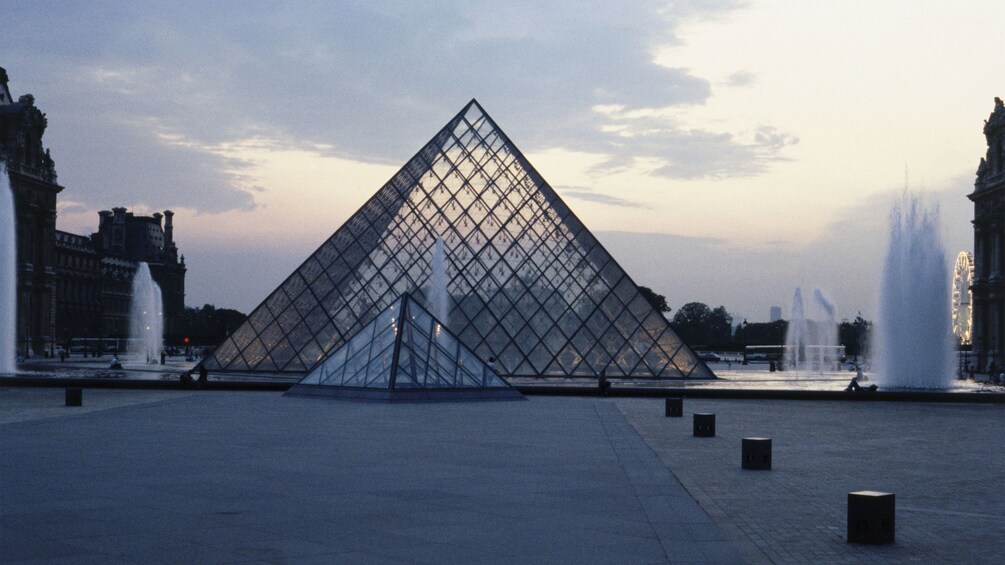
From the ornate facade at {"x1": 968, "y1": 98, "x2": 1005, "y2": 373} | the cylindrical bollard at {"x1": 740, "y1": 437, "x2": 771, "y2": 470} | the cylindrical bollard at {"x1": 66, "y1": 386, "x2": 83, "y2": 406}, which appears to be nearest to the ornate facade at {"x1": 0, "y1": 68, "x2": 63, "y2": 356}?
the cylindrical bollard at {"x1": 66, "y1": 386, "x2": 83, "y2": 406}

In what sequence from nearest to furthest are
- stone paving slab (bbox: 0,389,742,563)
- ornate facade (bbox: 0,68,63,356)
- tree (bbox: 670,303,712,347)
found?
stone paving slab (bbox: 0,389,742,563)
ornate facade (bbox: 0,68,63,356)
tree (bbox: 670,303,712,347)

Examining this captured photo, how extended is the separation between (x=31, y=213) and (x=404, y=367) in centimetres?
5838

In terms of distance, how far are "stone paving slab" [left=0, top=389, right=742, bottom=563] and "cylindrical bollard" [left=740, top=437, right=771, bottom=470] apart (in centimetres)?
102

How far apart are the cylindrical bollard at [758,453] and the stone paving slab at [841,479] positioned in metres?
0.20

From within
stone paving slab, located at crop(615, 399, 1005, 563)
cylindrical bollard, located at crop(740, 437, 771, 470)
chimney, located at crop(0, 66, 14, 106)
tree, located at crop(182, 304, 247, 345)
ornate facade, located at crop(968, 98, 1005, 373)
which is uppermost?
chimney, located at crop(0, 66, 14, 106)

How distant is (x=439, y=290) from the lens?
38406 millimetres

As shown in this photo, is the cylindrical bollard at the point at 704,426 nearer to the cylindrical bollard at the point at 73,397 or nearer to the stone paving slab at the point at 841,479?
the stone paving slab at the point at 841,479

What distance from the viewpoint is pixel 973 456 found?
→ 14.5 meters

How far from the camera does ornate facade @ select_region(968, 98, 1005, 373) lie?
65500 millimetres

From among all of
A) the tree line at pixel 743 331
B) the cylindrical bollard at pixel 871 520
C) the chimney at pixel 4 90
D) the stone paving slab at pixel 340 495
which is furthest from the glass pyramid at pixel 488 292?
the tree line at pixel 743 331

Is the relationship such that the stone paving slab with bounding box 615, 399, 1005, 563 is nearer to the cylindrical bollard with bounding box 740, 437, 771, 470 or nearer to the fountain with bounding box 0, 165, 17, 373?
the cylindrical bollard with bounding box 740, 437, 771, 470

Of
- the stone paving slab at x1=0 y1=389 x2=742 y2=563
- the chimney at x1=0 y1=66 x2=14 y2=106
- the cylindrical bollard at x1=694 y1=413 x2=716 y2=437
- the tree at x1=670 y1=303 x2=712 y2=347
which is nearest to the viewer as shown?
the stone paving slab at x1=0 y1=389 x2=742 y2=563

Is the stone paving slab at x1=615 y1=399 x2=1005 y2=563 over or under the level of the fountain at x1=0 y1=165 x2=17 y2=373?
under

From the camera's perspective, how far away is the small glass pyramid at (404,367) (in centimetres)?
2580
